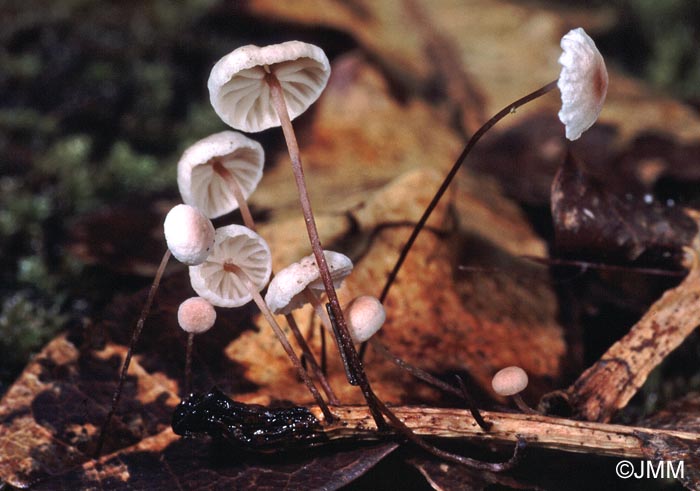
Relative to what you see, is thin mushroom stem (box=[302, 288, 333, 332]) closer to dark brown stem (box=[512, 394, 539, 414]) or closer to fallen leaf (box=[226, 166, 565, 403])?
fallen leaf (box=[226, 166, 565, 403])

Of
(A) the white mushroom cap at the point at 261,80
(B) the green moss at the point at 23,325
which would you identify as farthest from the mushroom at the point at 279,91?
(B) the green moss at the point at 23,325

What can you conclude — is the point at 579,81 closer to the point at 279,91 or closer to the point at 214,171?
the point at 279,91

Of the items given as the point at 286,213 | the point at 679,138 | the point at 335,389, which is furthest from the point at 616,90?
the point at 335,389

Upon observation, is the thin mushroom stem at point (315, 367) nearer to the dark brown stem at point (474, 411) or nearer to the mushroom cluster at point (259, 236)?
the mushroom cluster at point (259, 236)

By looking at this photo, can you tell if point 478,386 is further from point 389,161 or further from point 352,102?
point 352,102

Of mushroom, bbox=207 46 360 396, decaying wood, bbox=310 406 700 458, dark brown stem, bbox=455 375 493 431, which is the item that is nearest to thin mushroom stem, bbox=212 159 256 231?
mushroom, bbox=207 46 360 396

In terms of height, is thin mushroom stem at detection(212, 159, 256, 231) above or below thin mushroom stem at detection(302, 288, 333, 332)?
above

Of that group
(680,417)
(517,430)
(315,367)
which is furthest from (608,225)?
(315,367)
